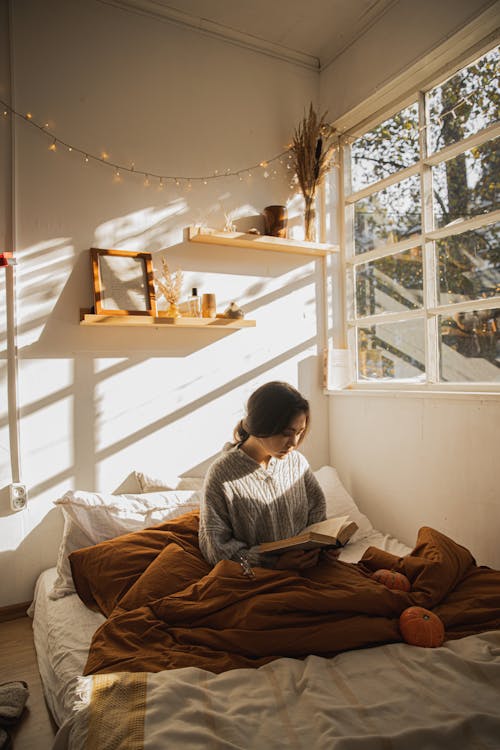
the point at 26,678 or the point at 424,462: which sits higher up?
the point at 424,462

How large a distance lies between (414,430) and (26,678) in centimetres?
195

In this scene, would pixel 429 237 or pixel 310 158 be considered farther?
pixel 310 158

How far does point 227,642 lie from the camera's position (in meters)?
1.43

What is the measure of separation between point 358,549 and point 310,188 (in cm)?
200

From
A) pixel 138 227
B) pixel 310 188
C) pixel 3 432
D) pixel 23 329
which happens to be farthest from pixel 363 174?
pixel 3 432

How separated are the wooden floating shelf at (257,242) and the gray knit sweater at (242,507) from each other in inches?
48.6

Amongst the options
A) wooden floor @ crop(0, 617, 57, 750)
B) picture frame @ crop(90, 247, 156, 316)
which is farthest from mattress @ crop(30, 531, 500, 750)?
picture frame @ crop(90, 247, 156, 316)

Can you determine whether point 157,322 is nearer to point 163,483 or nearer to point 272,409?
point 163,483

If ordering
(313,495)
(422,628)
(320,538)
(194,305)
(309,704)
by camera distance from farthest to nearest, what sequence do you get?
(194,305) < (313,495) < (320,538) < (422,628) < (309,704)

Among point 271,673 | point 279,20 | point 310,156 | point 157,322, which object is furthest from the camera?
point 310,156

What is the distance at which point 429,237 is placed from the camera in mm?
2598

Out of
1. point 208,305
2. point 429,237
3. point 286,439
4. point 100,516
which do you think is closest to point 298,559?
point 286,439

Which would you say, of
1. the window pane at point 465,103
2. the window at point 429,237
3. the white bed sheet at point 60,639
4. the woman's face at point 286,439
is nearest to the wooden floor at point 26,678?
the white bed sheet at point 60,639

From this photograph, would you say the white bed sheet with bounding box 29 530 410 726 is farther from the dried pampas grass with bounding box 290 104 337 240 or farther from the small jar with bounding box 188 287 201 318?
the dried pampas grass with bounding box 290 104 337 240
